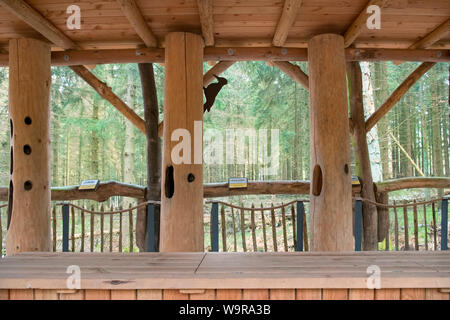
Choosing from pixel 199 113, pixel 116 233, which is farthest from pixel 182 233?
pixel 116 233

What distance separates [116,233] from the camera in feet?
42.4

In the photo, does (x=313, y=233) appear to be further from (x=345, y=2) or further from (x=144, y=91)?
(x=144, y=91)

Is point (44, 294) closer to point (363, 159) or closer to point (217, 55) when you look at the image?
point (217, 55)

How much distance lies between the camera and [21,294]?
1.92 m

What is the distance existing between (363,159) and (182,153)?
3.65 m

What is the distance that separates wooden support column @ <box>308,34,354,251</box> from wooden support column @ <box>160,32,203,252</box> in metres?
1.43

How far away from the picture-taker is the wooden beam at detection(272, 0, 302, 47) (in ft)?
11.2

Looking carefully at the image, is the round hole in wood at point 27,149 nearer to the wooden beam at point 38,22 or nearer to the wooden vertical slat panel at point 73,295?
the wooden beam at point 38,22

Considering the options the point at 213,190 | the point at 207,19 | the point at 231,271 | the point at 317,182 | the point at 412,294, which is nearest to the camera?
the point at 412,294

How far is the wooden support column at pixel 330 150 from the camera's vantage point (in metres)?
3.91

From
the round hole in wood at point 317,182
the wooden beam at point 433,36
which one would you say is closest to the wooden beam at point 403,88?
the wooden beam at point 433,36

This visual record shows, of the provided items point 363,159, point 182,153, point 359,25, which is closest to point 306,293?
point 182,153
